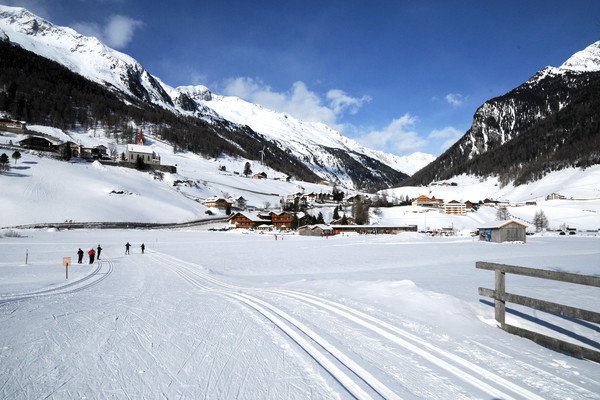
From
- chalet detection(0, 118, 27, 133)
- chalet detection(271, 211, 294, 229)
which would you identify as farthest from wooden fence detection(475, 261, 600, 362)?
chalet detection(0, 118, 27, 133)

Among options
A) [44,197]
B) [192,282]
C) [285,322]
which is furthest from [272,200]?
[285,322]

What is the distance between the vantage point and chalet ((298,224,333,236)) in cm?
8600

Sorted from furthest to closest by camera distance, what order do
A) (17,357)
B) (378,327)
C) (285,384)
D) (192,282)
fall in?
(192,282), (378,327), (17,357), (285,384)

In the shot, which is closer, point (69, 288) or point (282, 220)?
point (69, 288)

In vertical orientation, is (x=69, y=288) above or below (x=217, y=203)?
below

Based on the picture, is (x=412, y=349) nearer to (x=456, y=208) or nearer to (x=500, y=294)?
(x=500, y=294)

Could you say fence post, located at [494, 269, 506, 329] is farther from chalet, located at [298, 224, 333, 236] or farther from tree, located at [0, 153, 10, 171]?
tree, located at [0, 153, 10, 171]

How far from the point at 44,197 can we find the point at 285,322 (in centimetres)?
8466

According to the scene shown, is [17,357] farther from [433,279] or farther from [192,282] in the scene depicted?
[433,279]

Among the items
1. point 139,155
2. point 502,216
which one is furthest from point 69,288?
point 139,155

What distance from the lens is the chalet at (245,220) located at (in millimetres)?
93188

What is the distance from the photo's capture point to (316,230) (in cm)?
8638

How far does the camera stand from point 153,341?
6418 millimetres

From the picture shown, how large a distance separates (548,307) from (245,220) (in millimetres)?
91068
